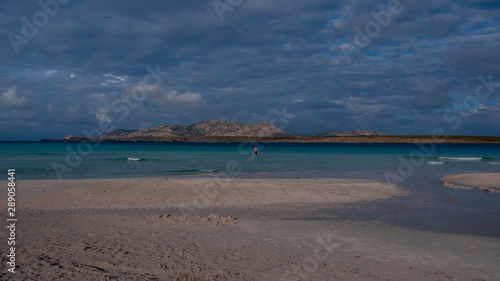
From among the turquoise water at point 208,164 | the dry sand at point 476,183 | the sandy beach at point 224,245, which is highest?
the turquoise water at point 208,164

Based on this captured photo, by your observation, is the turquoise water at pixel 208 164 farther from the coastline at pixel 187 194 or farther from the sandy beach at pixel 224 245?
the sandy beach at pixel 224 245

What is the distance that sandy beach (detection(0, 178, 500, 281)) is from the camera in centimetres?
619

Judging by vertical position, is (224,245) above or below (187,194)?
below

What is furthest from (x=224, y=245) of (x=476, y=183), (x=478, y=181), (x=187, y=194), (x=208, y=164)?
(x=208, y=164)

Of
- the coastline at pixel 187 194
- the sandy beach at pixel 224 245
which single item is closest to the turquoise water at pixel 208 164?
the coastline at pixel 187 194

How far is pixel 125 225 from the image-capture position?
9.48 m

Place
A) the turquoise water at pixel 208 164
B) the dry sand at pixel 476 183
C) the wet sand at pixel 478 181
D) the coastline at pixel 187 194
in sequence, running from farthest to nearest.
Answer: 1. the turquoise water at pixel 208 164
2. the wet sand at pixel 478 181
3. the dry sand at pixel 476 183
4. the coastline at pixel 187 194

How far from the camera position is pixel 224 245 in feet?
25.7

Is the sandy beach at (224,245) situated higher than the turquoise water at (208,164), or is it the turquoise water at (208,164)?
the turquoise water at (208,164)

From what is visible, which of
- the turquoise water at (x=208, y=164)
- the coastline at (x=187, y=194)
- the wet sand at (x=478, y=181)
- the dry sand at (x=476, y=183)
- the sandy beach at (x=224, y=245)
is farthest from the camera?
the turquoise water at (x=208, y=164)

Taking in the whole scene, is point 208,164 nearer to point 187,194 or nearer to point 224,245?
point 187,194

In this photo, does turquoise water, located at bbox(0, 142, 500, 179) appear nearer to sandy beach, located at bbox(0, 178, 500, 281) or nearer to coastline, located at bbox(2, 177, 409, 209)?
coastline, located at bbox(2, 177, 409, 209)

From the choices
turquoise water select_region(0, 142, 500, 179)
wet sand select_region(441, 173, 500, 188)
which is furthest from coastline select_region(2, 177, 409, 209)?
turquoise water select_region(0, 142, 500, 179)

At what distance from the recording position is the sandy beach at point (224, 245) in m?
6.19
